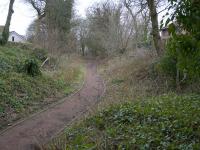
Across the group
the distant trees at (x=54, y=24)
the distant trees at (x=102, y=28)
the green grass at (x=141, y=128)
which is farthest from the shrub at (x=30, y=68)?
the distant trees at (x=102, y=28)

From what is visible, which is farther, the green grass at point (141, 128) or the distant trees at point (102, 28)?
the distant trees at point (102, 28)

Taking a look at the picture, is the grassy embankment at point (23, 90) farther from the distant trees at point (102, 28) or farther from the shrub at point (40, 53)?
the distant trees at point (102, 28)

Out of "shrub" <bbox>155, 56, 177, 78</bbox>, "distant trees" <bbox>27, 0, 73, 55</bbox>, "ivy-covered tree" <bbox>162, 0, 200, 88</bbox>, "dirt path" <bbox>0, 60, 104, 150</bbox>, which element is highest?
"distant trees" <bbox>27, 0, 73, 55</bbox>

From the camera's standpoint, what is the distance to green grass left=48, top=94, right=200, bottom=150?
7211mm

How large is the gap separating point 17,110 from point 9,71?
6.43 metres

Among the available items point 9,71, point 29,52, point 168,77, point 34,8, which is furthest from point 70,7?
point 168,77

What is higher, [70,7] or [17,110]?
[70,7]

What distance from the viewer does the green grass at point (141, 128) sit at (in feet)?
23.7

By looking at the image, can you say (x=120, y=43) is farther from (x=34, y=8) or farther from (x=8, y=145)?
(x=8, y=145)

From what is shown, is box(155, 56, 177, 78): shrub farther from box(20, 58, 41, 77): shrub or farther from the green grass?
box(20, 58, 41, 77): shrub

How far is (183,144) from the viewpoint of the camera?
6.70 meters

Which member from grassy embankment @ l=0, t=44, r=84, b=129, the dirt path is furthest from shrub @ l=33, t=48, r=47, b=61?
the dirt path

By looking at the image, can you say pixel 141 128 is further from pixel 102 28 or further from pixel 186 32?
Answer: pixel 102 28

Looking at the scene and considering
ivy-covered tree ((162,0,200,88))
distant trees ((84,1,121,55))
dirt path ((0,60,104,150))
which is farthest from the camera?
distant trees ((84,1,121,55))
